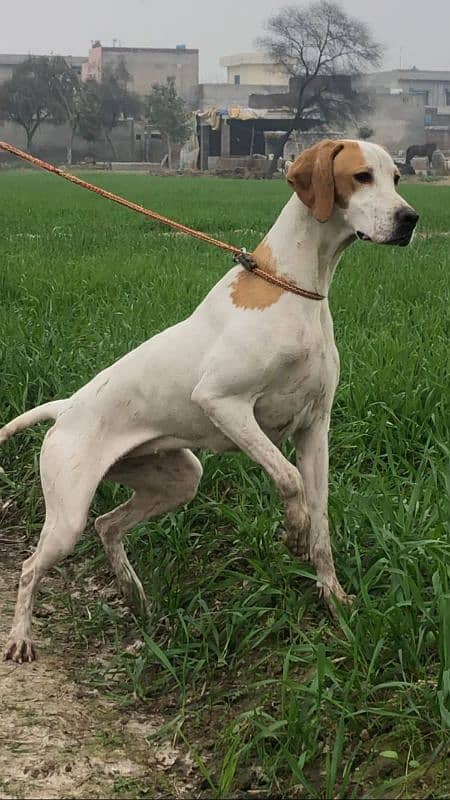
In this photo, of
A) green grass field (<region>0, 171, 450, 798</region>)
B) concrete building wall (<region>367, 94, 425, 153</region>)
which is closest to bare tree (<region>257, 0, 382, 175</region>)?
concrete building wall (<region>367, 94, 425, 153</region>)

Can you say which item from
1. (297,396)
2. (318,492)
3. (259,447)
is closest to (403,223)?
(297,396)

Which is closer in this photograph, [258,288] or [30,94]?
[258,288]

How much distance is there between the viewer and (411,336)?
5.59m

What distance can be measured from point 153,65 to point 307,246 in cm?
9534

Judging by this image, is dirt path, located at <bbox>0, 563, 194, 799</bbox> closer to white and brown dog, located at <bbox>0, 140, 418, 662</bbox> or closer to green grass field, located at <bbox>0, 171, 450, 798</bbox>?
green grass field, located at <bbox>0, 171, 450, 798</bbox>

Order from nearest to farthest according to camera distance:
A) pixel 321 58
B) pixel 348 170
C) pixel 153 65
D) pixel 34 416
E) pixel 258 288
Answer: pixel 348 170 < pixel 258 288 < pixel 34 416 < pixel 321 58 < pixel 153 65

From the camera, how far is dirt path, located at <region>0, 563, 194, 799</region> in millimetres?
2598

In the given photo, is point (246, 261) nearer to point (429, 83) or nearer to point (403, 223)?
point (403, 223)

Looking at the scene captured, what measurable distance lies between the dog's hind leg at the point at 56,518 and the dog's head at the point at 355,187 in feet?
3.64

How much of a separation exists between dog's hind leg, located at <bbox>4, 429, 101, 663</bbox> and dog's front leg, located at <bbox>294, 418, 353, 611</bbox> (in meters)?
0.67

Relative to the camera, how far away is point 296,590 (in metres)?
3.32

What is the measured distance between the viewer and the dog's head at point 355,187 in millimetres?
2949

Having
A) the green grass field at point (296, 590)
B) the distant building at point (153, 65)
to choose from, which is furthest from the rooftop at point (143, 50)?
the green grass field at point (296, 590)

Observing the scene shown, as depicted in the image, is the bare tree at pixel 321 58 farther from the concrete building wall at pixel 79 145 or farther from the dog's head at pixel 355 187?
the dog's head at pixel 355 187
